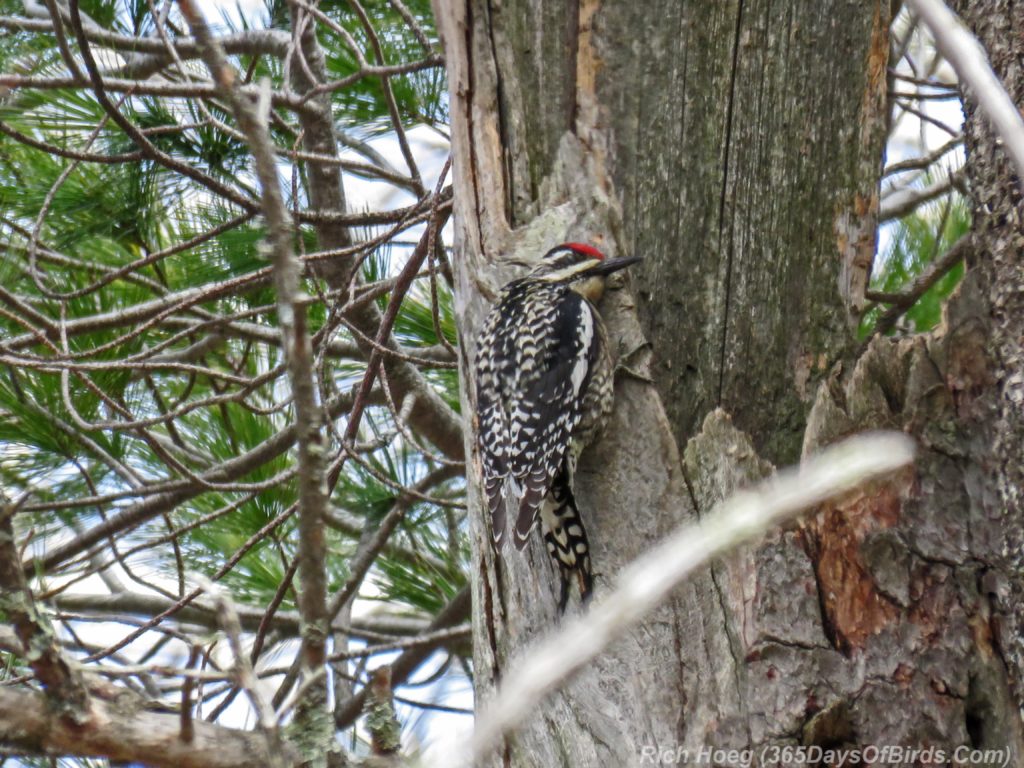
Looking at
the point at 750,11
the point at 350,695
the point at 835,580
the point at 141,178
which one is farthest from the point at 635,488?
the point at 141,178

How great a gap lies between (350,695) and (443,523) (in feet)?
2.61

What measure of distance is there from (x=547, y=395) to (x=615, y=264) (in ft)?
1.26

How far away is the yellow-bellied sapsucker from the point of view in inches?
87.2

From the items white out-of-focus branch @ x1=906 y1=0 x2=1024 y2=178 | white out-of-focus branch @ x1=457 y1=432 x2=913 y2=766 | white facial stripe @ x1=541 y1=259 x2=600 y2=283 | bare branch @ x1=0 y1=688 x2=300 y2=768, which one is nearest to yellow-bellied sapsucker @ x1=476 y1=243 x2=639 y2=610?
white facial stripe @ x1=541 y1=259 x2=600 y2=283

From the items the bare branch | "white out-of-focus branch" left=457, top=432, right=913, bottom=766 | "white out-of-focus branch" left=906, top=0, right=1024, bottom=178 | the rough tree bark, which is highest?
the rough tree bark

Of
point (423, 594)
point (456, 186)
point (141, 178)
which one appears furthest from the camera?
point (423, 594)

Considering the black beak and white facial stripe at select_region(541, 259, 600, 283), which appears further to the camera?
white facial stripe at select_region(541, 259, 600, 283)

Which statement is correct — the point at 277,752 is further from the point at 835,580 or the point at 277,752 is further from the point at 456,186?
the point at 456,186

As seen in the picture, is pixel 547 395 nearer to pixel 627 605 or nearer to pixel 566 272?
pixel 566 272

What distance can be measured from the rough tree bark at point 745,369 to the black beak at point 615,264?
0.02 meters

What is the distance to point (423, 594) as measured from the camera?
4.21 metres

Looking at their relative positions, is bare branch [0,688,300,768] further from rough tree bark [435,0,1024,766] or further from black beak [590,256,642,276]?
black beak [590,256,642,276]

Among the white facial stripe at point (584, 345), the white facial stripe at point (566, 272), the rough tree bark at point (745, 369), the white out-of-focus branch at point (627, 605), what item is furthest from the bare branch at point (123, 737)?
the white facial stripe at point (566, 272)

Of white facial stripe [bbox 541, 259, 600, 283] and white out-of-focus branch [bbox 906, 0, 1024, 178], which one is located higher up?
white facial stripe [bbox 541, 259, 600, 283]
